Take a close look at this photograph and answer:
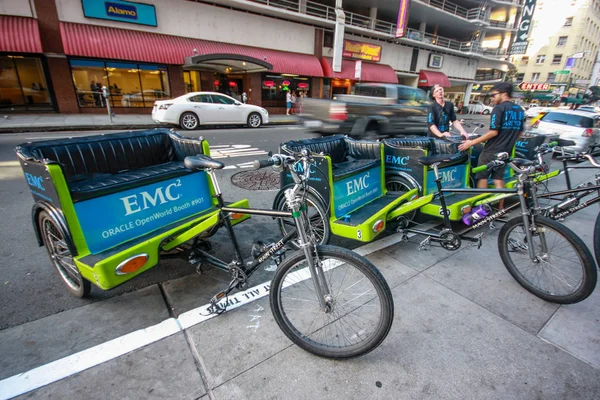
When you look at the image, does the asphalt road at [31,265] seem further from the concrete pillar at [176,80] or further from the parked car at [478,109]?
the parked car at [478,109]

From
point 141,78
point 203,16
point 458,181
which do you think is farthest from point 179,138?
point 203,16

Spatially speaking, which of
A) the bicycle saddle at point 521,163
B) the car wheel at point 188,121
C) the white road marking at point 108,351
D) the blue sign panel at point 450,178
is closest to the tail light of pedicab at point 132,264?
the white road marking at point 108,351

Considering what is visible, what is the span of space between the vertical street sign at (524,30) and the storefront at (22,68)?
42.7m

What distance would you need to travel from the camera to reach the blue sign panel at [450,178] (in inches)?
179

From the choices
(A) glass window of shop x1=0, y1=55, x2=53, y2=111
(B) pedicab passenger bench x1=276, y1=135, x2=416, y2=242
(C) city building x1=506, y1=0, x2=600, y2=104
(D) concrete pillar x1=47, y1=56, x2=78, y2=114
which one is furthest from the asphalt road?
(C) city building x1=506, y1=0, x2=600, y2=104

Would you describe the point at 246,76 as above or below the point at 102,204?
above

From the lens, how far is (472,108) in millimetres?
36969

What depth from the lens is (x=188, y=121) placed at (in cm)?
1266

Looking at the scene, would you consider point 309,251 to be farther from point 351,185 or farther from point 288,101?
point 288,101

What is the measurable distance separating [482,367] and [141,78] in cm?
1900

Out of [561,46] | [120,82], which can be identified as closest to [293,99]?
[120,82]

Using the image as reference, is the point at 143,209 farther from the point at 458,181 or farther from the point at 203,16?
the point at 203,16

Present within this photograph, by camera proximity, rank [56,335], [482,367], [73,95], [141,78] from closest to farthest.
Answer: [482,367] → [56,335] → [73,95] → [141,78]

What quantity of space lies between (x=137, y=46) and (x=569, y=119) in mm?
18836
